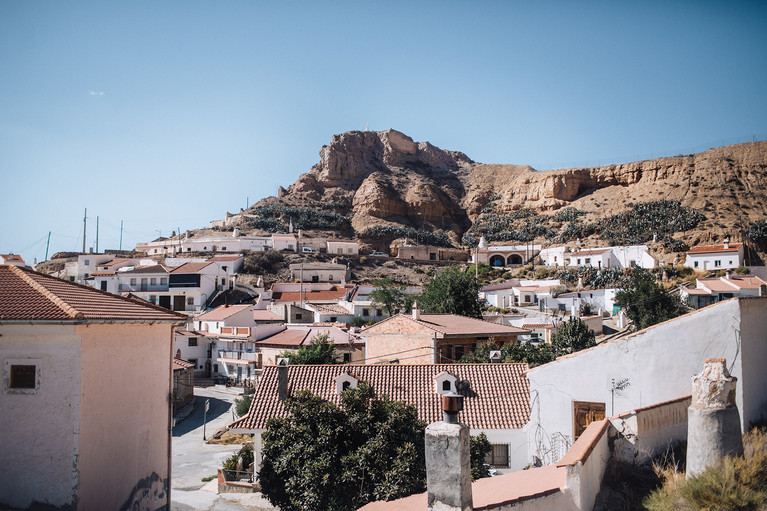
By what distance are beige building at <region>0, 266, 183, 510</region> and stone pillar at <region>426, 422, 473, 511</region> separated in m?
6.02

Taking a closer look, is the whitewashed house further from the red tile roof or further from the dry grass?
the dry grass

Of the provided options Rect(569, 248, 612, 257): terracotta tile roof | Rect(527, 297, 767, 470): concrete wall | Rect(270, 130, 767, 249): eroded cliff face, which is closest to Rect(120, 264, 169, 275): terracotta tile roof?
Rect(270, 130, 767, 249): eroded cliff face

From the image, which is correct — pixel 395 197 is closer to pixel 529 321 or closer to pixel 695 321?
pixel 529 321

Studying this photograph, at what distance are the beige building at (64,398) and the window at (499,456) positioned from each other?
9589 mm

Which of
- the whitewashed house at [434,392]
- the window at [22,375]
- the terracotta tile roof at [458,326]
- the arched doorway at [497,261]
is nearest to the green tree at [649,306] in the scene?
the terracotta tile roof at [458,326]

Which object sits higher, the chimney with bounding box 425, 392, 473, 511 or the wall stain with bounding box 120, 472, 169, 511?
the chimney with bounding box 425, 392, 473, 511

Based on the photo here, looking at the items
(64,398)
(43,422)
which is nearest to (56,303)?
(64,398)

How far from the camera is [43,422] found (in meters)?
8.79

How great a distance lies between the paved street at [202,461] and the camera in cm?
1617

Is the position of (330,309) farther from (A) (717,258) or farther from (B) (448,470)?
(B) (448,470)

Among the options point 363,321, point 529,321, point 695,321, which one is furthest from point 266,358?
point 695,321

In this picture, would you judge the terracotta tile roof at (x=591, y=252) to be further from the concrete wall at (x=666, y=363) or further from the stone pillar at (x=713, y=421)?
the stone pillar at (x=713, y=421)

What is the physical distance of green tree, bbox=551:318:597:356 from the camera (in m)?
29.1

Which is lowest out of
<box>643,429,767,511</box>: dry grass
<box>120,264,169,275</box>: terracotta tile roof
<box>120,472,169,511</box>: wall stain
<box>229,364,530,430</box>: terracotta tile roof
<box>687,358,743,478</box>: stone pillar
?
<box>120,472,169,511</box>: wall stain
